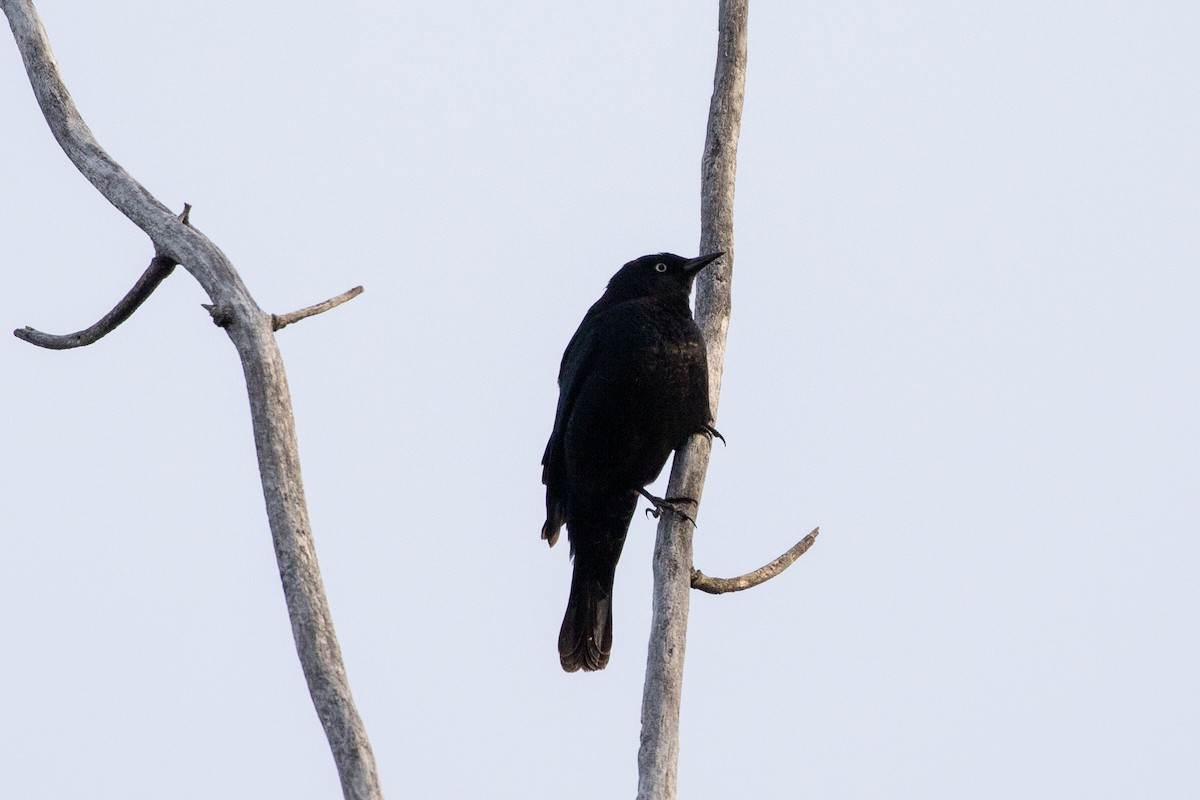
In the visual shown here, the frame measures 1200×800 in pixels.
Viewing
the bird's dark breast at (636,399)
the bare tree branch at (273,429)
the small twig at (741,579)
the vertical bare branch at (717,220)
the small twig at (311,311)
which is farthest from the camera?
the bird's dark breast at (636,399)

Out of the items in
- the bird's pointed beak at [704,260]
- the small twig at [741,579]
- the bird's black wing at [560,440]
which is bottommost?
the small twig at [741,579]

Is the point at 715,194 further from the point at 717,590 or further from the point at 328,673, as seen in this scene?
the point at 328,673

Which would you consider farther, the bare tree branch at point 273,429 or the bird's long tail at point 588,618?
the bird's long tail at point 588,618

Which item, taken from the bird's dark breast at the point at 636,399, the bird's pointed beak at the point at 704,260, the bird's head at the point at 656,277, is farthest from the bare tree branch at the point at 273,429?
the bird's head at the point at 656,277

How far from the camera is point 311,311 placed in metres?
4.14

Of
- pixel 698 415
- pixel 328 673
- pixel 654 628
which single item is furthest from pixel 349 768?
pixel 698 415

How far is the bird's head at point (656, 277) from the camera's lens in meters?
6.12

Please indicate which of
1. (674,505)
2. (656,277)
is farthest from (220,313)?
(656,277)

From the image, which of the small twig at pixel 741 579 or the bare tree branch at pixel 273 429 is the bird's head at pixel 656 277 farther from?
the bare tree branch at pixel 273 429

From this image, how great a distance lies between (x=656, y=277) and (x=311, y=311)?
2311mm

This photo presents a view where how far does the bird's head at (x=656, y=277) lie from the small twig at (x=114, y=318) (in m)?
2.30

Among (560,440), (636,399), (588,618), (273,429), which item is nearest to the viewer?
(273,429)

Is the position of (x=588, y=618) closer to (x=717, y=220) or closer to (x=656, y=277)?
(x=656, y=277)

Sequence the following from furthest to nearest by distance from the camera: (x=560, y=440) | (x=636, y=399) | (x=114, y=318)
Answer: (x=560, y=440) → (x=636, y=399) → (x=114, y=318)
